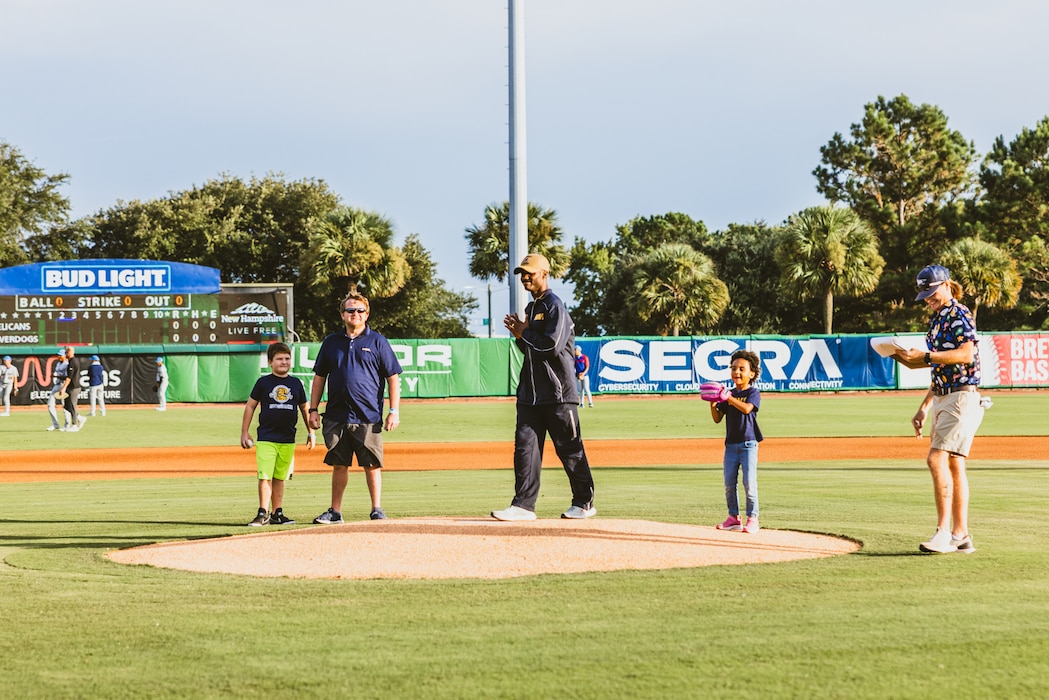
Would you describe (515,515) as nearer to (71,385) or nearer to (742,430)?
(742,430)

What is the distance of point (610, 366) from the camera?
4050 centimetres

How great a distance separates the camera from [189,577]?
6.38 m

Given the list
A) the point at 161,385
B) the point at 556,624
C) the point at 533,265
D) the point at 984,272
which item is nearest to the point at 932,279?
the point at 533,265

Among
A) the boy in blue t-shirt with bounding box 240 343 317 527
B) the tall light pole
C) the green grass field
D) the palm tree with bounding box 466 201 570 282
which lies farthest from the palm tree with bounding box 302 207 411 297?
the boy in blue t-shirt with bounding box 240 343 317 527

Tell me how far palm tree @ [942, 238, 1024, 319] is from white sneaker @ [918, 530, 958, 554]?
146 ft

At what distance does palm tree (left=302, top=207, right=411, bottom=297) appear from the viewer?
45.6 metres

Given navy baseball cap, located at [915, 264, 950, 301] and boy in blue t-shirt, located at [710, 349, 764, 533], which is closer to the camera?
navy baseball cap, located at [915, 264, 950, 301]

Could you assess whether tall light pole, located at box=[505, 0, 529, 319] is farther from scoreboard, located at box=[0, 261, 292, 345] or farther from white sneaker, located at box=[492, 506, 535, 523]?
scoreboard, located at box=[0, 261, 292, 345]

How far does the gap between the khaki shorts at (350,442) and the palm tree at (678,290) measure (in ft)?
138

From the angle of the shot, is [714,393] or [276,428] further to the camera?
[276,428]

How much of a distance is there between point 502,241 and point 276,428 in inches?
1503

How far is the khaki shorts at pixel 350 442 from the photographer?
848 centimetres

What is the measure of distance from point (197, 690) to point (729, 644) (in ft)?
6.72

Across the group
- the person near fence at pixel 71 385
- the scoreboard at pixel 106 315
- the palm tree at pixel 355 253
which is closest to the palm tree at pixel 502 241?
the palm tree at pixel 355 253
